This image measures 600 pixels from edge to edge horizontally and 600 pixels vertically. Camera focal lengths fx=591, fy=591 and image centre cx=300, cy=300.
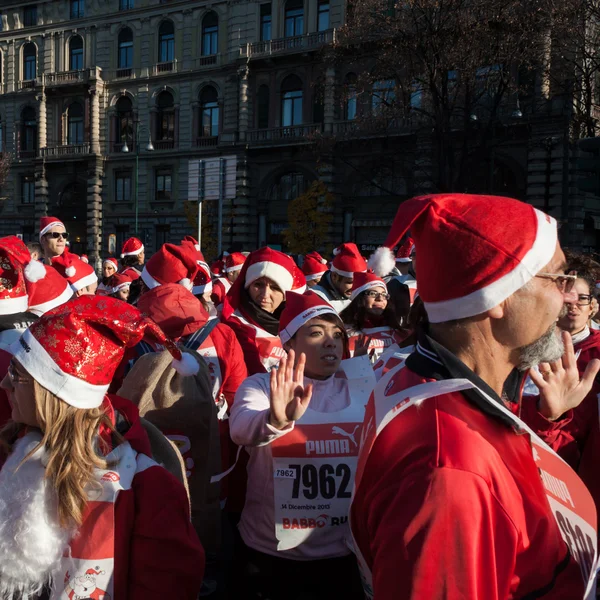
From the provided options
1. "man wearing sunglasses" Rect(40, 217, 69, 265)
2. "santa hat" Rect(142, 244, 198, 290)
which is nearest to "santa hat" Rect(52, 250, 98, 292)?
"man wearing sunglasses" Rect(40, 217, 69, 265)

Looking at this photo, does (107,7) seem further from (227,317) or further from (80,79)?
(227,317)

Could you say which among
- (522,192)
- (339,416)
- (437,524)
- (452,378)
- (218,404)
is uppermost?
(522,192)

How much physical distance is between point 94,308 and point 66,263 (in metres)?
5.27

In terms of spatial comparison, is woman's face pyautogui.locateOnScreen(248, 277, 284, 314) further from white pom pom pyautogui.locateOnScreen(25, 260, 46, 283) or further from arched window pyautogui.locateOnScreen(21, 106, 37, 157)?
arched window pyautogui.locateOnScreen(21, 106, 37, 157)

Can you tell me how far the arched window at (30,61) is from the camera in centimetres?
3562

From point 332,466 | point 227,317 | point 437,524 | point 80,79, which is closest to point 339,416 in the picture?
point 332,466

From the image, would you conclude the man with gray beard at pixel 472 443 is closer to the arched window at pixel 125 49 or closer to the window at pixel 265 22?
the window at pixel 265 22

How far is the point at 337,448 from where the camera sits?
2.44 metres

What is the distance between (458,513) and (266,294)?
3223 millimetres

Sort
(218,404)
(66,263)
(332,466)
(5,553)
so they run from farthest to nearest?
(66,263) < (218,404) < (332,466) < (5,553)

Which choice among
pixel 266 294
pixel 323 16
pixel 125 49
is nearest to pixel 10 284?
pixel 266 294

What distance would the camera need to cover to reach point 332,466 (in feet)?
7.90

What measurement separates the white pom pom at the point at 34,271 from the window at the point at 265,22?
2820 cm

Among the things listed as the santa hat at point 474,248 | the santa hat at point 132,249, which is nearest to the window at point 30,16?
the santa hat at point 132,249
